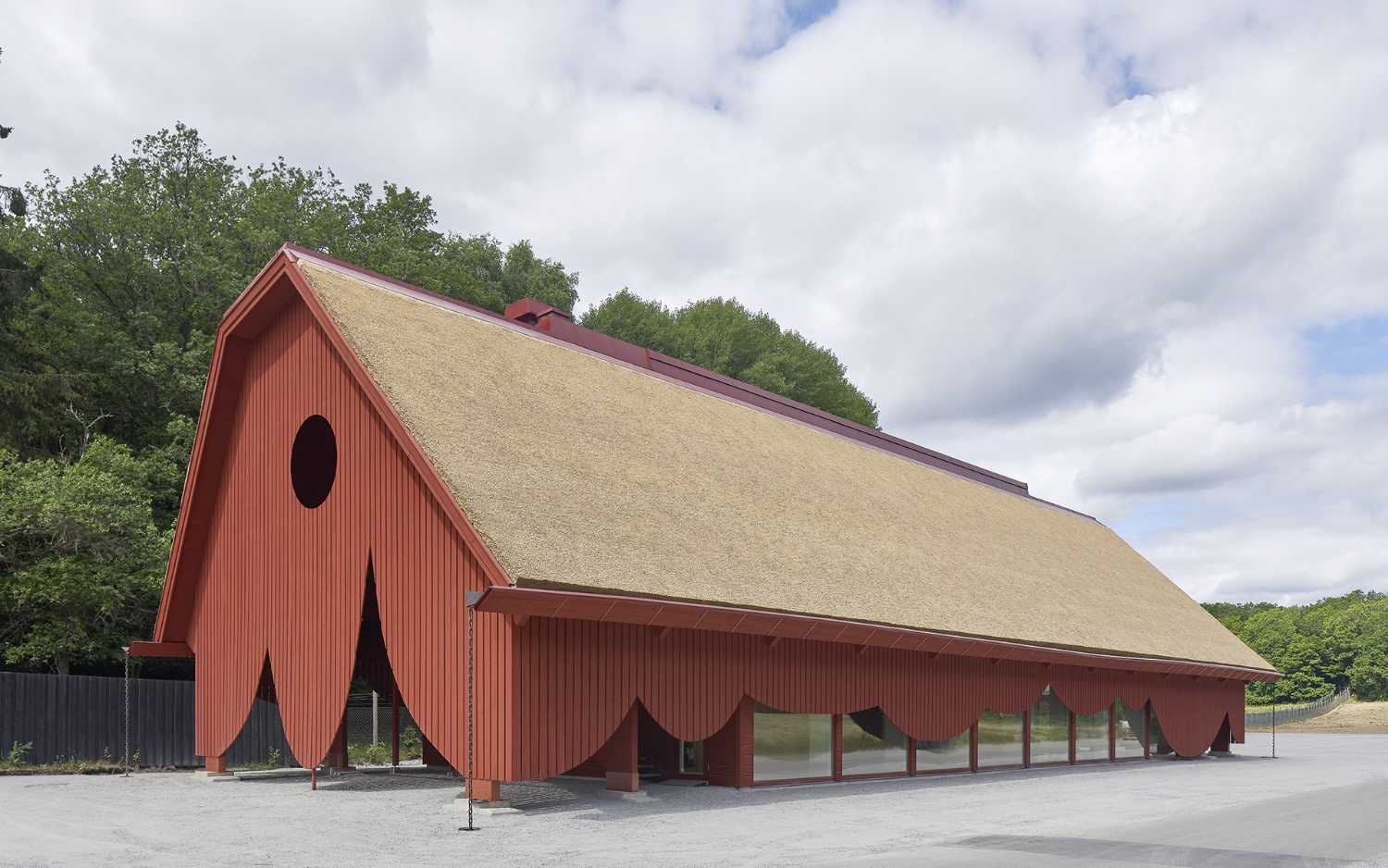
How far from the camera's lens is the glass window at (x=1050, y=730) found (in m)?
29.1

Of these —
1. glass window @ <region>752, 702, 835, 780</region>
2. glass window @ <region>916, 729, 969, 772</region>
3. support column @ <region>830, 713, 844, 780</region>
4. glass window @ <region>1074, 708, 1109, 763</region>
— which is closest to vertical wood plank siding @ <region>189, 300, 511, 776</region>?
glass window @ <region>752, 702, 835, 780</region>

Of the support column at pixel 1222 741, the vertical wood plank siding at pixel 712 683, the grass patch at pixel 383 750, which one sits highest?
the vertical wood plank siding at pixel 712 683

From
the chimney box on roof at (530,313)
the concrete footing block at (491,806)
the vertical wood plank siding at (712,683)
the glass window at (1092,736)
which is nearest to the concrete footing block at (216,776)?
the concrete footing block at (491,806)

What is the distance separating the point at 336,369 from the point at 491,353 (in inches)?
108

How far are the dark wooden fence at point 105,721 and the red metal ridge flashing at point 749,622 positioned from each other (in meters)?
12.1

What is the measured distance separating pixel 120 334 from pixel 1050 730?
32.2m

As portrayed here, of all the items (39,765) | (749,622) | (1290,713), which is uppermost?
(749,622)

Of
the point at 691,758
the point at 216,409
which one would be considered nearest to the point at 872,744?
the point at 691,758

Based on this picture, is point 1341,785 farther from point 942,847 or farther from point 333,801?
point 333,801

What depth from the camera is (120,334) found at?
132 feet

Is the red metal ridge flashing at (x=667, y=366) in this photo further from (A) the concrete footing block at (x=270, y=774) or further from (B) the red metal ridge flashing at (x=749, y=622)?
(A) the concrete footing block at (x=270, y=774)

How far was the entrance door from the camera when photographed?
21078mm

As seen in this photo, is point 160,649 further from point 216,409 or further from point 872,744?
point 872,744

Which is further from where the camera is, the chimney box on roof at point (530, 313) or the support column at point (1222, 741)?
the support column at point (1222, 741)
